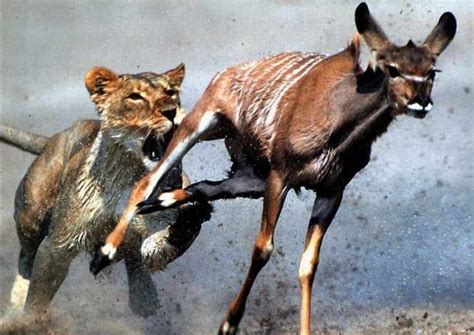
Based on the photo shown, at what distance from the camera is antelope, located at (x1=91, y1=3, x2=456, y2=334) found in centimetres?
1099

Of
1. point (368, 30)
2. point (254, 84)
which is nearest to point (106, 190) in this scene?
point (254, 84)

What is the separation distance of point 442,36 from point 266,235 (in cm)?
185

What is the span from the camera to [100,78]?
12.6 m

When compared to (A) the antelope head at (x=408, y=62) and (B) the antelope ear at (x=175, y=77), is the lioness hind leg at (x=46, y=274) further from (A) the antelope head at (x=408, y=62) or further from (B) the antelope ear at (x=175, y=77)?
(A) the antelope head at (x=408, y=62)

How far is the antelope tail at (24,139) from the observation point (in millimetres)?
14344

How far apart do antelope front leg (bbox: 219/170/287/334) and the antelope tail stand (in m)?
3.35

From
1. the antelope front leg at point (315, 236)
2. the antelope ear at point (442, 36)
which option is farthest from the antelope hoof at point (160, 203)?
the antelope ear at point (442, 36)

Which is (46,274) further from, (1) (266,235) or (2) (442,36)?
(2) (442,36)

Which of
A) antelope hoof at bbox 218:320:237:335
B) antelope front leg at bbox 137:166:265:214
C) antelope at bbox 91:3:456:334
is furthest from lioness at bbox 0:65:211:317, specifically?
antelope hoof at bbox 218:320:237:335

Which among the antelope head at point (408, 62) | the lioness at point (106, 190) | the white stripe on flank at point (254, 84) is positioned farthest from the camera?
the lioness at point (106, 190)

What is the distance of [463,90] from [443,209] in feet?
6.22

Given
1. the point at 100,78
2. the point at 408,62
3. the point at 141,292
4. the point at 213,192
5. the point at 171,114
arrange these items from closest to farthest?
the point at 408,62, the point at 213,192, the point at 171,114, the point at 100,78, the point at 141,292

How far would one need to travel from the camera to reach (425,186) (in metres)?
15.8

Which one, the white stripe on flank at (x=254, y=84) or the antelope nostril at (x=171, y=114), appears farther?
the antelope nostril at (x=171, y=114)
